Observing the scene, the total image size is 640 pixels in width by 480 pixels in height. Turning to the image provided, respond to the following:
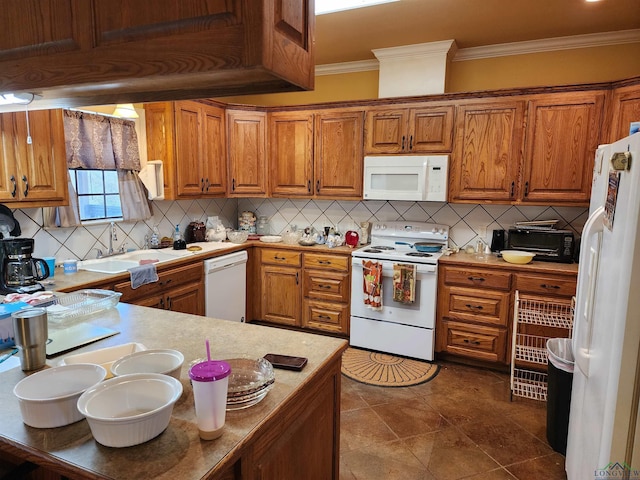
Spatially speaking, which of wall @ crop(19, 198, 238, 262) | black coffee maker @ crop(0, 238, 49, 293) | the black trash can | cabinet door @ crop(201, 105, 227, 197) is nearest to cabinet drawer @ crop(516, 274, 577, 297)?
the black trash can

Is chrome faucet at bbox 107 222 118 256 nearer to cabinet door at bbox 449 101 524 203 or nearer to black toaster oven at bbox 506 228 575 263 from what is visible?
cabinet door at bbox 449 101 524 203

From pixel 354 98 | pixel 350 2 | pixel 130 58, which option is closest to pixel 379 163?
pixel 354 98

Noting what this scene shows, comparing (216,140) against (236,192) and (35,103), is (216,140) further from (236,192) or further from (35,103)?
(35,103)

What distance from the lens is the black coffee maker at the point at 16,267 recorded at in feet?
7.47

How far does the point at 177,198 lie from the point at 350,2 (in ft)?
6.95

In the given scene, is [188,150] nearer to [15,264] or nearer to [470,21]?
[15,264]

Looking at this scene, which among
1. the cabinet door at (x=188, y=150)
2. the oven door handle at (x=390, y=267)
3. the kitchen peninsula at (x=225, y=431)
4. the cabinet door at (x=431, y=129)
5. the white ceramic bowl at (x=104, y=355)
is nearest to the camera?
the kitchen peninsula at (x=225, y=431)

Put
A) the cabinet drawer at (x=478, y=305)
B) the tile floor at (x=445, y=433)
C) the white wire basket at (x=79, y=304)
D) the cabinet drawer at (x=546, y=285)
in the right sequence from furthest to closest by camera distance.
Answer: the cabinet drawer at (x=478, y=305), the cabinet drawer at (x=546, y=285), the tile floor at (x=445, y=433), the white wire basket at (x=79, y=304)

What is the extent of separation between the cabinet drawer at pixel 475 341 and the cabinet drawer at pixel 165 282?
214cm

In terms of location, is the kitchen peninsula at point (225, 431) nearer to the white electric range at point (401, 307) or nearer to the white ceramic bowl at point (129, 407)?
the white ceramic bowl at point (129, 407)

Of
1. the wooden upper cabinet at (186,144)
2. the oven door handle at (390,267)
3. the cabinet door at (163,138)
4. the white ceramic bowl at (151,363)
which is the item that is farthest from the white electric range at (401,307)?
the white ceramic bowl at (151,363)

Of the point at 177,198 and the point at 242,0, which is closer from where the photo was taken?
the point at 242,0

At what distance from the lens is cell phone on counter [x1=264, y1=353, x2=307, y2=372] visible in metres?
1.38

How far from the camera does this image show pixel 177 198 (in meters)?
3.65
